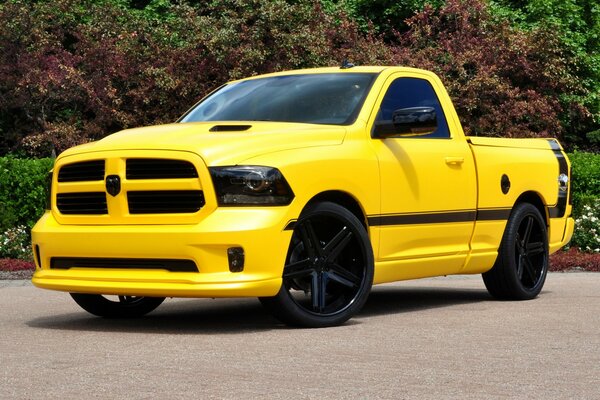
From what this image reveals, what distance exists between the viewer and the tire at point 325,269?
9062 mm

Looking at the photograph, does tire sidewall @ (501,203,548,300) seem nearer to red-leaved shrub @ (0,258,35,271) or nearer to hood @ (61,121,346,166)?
hood @ (61,121,346,166)

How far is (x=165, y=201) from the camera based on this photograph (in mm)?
8914

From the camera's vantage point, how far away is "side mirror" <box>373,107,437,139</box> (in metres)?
9.88

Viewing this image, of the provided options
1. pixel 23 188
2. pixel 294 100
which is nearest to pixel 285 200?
pixel 294 100

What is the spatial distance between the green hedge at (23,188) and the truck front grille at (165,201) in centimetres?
899

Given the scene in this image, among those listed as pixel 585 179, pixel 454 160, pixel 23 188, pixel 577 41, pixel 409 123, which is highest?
pixel 409 123

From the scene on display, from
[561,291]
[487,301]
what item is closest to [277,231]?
[487,301]

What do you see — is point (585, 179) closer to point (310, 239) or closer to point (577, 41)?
point (310, 239)

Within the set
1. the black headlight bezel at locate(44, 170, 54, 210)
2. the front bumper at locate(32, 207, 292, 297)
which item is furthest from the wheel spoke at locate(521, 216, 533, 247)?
the black headlight bezel at locate(44, 170, 54, 210)

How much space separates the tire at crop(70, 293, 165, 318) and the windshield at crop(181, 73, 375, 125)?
153 centimetres

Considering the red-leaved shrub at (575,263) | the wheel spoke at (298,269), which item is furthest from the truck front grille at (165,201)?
the red-leaved shrub at (575,263)

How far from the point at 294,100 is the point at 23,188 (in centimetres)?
849

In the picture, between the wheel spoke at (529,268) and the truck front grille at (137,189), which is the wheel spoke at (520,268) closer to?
the wheel spoke at (529,268)

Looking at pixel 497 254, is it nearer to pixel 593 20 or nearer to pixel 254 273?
pixel 254 273
